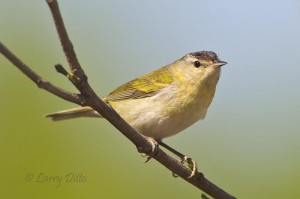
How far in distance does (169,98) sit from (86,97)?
189 cm

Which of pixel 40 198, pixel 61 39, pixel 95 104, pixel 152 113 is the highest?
pixel 61 39

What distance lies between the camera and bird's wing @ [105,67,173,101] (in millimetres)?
4324

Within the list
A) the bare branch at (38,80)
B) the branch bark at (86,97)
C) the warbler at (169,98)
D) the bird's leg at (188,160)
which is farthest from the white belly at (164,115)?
the bare branch at (38,80)

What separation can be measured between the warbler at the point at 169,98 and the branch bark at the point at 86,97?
111 cm

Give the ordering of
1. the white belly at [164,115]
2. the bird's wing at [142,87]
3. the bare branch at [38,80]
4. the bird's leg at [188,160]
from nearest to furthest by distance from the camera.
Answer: the bare branch at [38,80] < the bird's leg at [188,160] < the white belly at [164,115] < the bird's wing at [142,87]

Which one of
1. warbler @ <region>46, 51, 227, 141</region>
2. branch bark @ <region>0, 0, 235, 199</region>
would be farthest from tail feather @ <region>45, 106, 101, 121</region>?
branch bark @ <region>0, 0, 235, 199</region>

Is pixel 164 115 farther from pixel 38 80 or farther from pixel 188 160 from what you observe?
pixel 38 80

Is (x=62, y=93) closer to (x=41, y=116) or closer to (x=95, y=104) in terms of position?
(x=95, y=104)

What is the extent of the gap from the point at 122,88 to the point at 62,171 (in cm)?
95

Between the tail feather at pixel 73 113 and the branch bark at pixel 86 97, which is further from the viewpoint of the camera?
the tail feather at pixel 73 113

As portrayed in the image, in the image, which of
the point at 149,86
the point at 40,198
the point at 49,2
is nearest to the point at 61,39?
the point at 49,2

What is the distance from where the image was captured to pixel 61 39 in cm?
196

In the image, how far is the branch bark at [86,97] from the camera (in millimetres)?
1876

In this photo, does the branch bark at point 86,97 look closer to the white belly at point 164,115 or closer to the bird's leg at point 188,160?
the bird's leg at point 188,160
